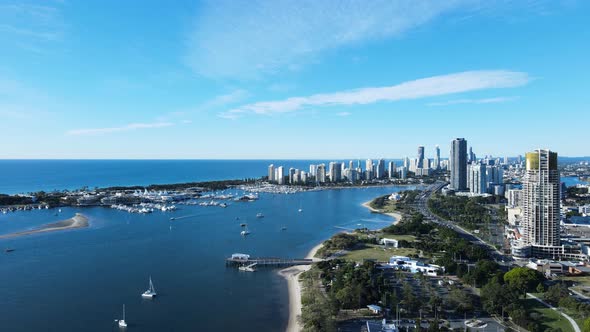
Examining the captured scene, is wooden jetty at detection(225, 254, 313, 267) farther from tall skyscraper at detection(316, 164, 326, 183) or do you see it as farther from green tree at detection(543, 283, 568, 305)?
tall skyscraper at detection(316, 164, 326, 183)

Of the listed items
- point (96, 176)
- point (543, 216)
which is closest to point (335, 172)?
point (96, 176)

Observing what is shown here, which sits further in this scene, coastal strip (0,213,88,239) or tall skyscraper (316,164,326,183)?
tall skyscraper (316,164,326,183)

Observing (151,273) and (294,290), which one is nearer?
(294,290)

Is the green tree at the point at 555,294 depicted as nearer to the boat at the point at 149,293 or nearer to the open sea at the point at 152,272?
the open sea at the point at 152,272

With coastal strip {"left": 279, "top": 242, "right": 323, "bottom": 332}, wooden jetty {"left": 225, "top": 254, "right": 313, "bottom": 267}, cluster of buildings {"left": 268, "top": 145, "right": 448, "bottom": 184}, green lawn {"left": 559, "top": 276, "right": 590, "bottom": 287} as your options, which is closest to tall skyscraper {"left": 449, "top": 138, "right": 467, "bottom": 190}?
cluster of buildings {"left": 268, "top": 145, "right": 448, "bottom": 184}

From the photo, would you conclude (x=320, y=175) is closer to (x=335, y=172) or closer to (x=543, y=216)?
(x=335, y=172)

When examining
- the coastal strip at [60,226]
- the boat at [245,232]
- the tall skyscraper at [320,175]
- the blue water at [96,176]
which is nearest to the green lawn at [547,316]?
the boat at [245,232]

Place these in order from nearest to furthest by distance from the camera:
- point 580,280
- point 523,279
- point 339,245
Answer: point 523,279
point 580,280
point 339,245
